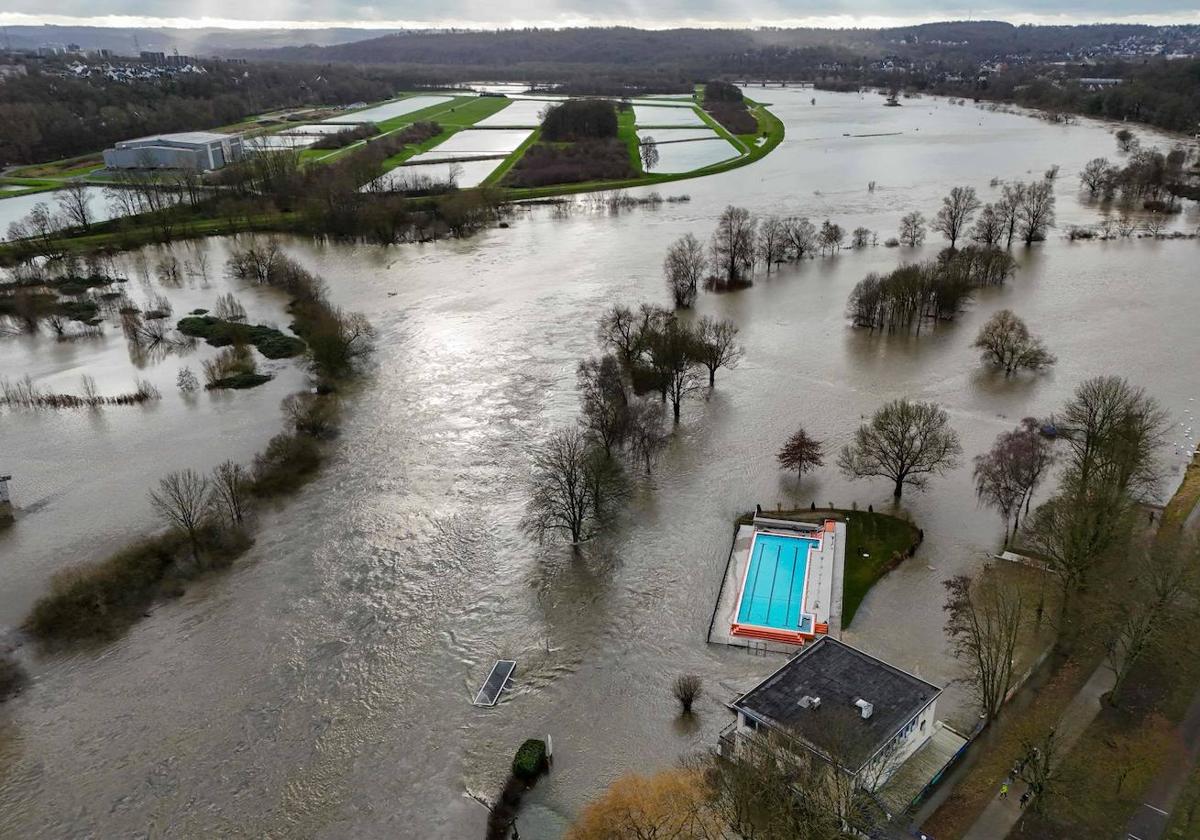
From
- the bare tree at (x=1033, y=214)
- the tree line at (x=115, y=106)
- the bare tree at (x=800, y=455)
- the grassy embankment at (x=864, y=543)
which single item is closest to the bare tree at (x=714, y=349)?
the bare tree at (x=800, y=455)

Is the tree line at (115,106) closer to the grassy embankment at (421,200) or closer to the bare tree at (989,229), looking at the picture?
the grassy embankment at (421,200)

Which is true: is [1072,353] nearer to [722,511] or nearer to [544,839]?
[722,511]

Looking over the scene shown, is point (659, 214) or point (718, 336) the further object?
point (659, 214)

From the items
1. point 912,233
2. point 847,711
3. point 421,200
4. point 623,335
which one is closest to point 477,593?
point 847,711

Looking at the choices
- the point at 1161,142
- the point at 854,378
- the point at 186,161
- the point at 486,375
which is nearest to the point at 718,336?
the point at 854,378

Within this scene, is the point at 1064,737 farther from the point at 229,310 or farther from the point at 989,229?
the point at 989,229

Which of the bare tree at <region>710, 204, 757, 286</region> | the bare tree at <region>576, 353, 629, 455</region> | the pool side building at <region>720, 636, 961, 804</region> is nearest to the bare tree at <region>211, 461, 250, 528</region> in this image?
the bare tree at <region>576, 353, 629, 455</region>

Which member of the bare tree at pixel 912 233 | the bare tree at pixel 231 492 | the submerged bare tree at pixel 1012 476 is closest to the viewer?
the submerged bare tree at pixel 1012 476
